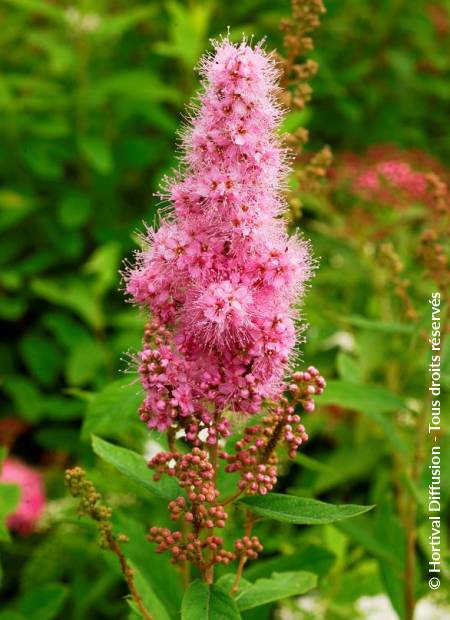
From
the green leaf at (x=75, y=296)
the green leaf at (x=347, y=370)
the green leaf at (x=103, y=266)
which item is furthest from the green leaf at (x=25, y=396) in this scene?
the green leaf at (x=347, y=370)

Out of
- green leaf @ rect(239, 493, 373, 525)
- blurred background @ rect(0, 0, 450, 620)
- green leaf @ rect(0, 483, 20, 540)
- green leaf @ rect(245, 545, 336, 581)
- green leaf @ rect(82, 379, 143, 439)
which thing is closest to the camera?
green leaf @ rect(239, 493, 373, 525)

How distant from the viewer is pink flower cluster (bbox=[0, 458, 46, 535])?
3.37 meters

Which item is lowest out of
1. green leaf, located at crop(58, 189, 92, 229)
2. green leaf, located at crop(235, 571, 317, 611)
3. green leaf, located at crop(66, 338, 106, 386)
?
green leaf, located at crop(235, 571, 317, 611)

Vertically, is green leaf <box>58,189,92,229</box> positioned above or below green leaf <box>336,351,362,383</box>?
above

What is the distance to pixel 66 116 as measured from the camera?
13.3 feet

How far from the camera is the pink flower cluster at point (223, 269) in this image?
1.44m

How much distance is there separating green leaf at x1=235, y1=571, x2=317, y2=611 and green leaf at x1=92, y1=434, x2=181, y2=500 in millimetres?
258

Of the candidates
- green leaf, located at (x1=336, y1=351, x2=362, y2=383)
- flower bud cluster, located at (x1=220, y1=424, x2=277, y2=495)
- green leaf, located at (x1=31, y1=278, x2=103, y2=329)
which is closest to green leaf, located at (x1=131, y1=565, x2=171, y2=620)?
flower bud cluster, located at (x1=220, y1=424, x2=277, y2=495)

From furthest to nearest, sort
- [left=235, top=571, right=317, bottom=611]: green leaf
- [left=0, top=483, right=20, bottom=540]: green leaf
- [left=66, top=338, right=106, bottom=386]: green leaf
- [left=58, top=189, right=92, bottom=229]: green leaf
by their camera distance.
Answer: [left=58, top=189, right=92, bottom=229]: green leaf
[left=66, top=338, right=106, bottom=386]: green leaf
[left=0, top=483, right=20, bottom=540]: green leaf
[left=235, top=571, right=317, bottom=611]: green leaf

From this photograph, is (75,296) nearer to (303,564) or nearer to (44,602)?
(44,602)

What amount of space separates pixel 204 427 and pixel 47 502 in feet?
7.45

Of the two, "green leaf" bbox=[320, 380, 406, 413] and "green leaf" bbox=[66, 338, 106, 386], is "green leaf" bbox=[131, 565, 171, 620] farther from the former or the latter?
"green leaf" bbox=[66, 338, 106, 386]

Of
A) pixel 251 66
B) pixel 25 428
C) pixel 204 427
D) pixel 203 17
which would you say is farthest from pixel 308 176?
pixel 25 428

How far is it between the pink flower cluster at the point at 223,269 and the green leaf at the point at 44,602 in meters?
1.03
